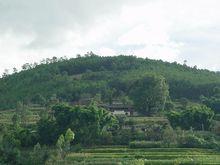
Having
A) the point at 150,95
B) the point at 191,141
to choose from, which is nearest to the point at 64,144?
the point at 191,141

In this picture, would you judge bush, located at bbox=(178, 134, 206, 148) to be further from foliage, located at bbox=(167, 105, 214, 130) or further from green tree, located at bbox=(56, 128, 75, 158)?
green tree, located at bbox=(56, 128, 75, 158)

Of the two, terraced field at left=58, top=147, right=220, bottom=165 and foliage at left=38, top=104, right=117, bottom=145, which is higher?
foliage at left=38, top=104, right=117, bottom=145

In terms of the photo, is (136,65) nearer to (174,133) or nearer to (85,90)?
(85,90)

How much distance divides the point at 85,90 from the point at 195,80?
1915 cm

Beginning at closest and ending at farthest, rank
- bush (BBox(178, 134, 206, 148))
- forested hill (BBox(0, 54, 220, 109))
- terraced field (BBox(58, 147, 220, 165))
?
terraced field (BBox(58, 147, 220, 165)) → bush (BBox(178, 134, 206, 148)) → forested hill (BBox(0, 54, 220, 109))

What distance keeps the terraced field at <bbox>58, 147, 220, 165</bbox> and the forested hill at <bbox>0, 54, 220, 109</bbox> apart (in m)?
31.5

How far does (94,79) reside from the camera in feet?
314

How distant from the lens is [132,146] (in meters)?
51.0

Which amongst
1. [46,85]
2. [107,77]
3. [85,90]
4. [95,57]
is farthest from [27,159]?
[95,57]

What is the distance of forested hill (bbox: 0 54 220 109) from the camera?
83.8 metres

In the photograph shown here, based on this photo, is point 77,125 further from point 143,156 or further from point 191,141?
point 191,141

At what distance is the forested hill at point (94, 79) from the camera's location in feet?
275

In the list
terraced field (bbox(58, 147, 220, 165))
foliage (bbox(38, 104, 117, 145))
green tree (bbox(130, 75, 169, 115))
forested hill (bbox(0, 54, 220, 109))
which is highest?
A: forested hill (bbox(0, 54, 220, 109))

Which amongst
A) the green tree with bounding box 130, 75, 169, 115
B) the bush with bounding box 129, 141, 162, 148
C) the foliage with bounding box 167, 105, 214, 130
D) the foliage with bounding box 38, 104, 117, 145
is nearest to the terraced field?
the bush with bounding box 129, 141, 162, 148
